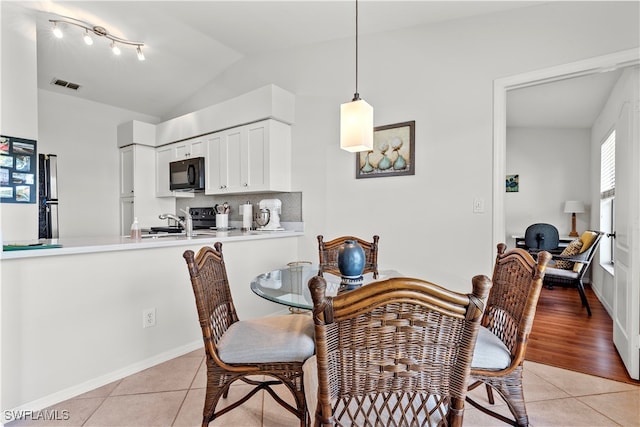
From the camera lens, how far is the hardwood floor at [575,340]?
2.27 meters

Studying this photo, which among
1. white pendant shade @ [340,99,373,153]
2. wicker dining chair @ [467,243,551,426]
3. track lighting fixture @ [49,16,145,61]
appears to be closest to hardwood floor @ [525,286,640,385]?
wicker dining chair @ [467,243,551,426]

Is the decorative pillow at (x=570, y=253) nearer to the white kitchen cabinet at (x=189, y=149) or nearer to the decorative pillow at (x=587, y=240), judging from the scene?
the decorative pillow at (x=587, y=240)

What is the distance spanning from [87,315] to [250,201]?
2261mm

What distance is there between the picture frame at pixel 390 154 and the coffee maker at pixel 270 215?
37.8 inches

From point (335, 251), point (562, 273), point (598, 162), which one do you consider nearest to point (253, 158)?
point (335, 251)

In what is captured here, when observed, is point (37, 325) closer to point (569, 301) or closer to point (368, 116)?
point (368, 116)

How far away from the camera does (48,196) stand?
3.92 m

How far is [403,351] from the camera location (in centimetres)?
88

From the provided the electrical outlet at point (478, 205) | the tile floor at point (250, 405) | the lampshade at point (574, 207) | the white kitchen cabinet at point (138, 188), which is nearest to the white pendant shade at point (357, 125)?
the electrical outlet at point (478, 205)

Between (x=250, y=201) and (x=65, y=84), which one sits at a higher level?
(x=65, y=84)

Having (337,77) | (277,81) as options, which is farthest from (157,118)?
(337,77)

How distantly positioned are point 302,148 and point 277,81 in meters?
0.89

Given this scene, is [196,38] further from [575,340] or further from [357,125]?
[575,340]

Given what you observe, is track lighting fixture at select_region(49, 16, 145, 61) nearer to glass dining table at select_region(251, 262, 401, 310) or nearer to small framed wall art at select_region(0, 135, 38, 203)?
small framed wall art at select_region(0, 135, 38, 203)
